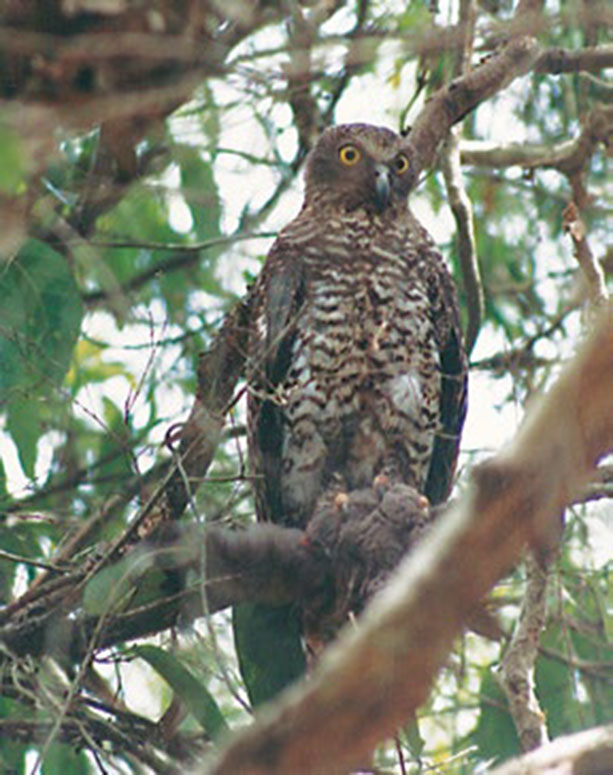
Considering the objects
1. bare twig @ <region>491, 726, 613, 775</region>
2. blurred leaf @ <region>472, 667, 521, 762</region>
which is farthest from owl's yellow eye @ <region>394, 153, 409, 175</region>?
bare twig @ <region>491, 726, 613, 775</region>

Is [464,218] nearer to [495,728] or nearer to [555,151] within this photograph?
[555,151]

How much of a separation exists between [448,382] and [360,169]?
3.05 feet

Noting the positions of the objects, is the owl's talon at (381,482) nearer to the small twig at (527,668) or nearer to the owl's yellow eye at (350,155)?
the small twig at (527,668)

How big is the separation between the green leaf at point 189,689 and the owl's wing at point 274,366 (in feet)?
3.14

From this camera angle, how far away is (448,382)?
473 cm

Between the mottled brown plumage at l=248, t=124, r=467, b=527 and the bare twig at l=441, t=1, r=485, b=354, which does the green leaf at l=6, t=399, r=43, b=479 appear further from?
the bare twig at l=441, t=1, r=485, b=354

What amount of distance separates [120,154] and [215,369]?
31.2 inches

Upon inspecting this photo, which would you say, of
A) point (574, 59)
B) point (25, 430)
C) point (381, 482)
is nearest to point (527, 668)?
point (381, 482)

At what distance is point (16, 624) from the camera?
3.60 metres

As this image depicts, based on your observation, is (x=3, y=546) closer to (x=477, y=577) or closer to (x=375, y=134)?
(x=375, y=134)

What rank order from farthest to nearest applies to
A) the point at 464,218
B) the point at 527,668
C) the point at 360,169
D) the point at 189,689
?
the point at 360,169
the point at 464,218
the point at 189,689
the point at 527,668

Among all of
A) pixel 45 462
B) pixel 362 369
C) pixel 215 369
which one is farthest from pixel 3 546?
pixel 362 369

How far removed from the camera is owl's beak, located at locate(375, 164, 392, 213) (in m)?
4.92

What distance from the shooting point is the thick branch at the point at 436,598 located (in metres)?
1.42
